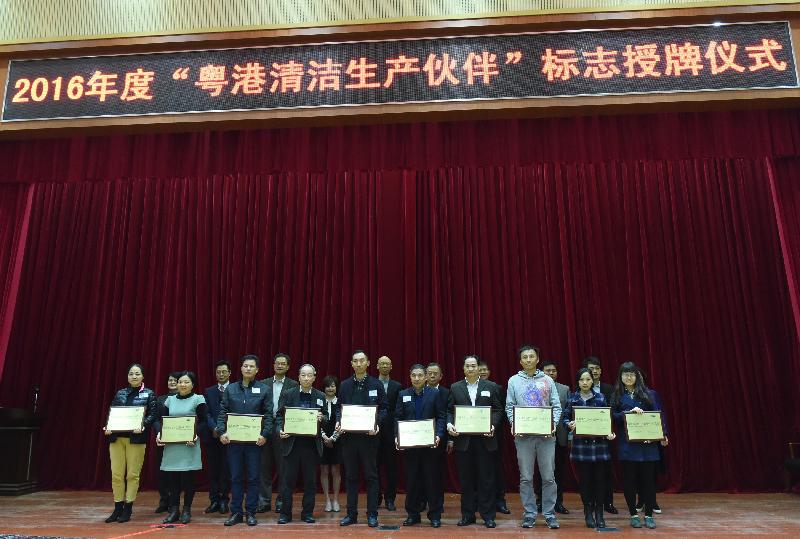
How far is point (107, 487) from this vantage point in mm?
6883

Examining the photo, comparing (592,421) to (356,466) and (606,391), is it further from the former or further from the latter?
(356,466)

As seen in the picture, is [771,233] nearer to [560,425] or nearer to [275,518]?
[560,425]

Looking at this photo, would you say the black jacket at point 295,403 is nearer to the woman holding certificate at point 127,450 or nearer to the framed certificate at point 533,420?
the woman holding certificate at point 127,450

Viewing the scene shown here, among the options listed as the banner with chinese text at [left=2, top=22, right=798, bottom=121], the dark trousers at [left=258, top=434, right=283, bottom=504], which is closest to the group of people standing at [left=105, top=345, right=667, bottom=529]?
the dark trousers at [left=258, top=434, right=283, bottom=504]

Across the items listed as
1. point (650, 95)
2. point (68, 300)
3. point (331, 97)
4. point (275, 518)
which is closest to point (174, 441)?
point (275, 518)

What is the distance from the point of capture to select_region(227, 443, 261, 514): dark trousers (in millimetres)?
4547

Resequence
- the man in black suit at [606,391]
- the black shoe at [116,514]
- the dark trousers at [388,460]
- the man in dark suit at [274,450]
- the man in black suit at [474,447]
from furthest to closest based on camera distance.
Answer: the dark trousers at [388,460] → the man in dark suit at [274,450] → the man in black suit at [606,391] → the black shoe at [116,514] → the man in black suit at [474,447]

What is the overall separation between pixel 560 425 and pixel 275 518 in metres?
2.30

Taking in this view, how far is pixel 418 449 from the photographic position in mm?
4547

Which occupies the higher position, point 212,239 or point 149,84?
point 149,84

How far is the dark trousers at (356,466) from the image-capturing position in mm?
4527

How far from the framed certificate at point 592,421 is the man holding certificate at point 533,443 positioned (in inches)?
6.9

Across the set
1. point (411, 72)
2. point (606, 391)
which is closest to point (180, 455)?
point (606, 391)

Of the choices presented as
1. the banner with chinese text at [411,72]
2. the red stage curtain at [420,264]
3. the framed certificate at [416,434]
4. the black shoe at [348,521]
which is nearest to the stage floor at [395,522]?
the black shoe at [348,521]
